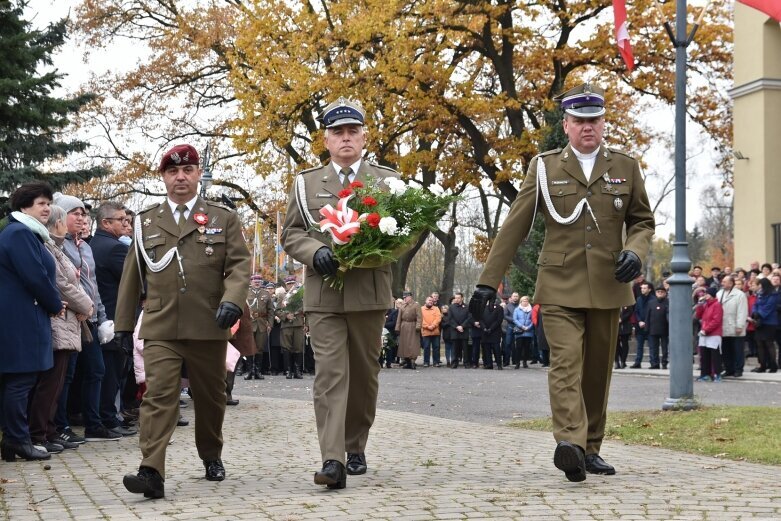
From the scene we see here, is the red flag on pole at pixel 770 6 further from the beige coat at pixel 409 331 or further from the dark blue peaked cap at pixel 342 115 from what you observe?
the beige coat at pixel 409 331

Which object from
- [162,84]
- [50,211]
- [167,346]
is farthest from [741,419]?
[162,84]

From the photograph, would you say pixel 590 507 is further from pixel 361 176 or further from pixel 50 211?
pixel 50 211

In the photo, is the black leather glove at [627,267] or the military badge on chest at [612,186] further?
the military badge on chest at [612,186]

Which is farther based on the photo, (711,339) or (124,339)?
(711,339)

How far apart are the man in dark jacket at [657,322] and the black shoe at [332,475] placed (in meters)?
17.3

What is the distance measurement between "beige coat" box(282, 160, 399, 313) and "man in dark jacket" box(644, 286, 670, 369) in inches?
649

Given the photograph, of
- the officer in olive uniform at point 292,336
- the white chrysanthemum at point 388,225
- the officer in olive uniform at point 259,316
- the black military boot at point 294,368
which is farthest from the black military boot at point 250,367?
the white chrysanthemum at point 388,225

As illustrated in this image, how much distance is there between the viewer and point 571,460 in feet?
21.4

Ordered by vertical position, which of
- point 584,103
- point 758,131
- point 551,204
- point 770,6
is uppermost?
point 758,131

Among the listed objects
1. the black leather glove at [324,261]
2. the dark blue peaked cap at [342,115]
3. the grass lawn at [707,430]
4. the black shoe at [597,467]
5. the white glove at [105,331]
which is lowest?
the black shoe at [597,467]

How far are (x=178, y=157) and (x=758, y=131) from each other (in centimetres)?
2435

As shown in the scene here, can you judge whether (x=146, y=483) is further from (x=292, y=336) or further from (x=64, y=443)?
(x=292, y=336)

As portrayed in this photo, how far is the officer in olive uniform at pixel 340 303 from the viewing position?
276 inches

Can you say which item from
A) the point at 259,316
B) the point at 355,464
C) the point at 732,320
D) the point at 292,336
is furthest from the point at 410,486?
the point at 259,316
